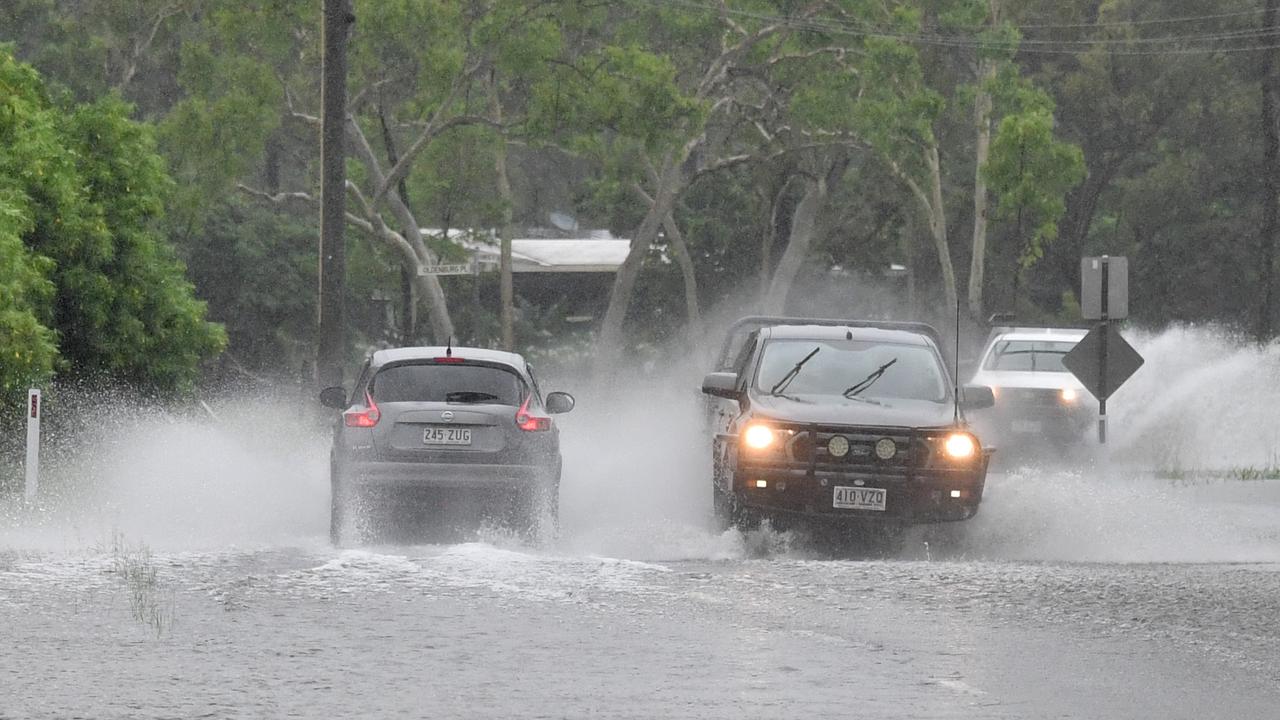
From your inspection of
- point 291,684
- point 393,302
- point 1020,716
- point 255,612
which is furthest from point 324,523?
point 393,302

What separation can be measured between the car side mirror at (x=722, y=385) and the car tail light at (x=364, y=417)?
8.93 feet

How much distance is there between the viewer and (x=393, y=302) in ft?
204

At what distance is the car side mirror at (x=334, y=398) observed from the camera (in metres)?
17.5

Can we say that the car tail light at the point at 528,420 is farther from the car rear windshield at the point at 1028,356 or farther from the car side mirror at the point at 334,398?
the car rear windshield at the point at 1028,356

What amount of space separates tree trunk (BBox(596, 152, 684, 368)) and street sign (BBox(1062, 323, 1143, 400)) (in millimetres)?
21258

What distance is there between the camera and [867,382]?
1802 centimetres

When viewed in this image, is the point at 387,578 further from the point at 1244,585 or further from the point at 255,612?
the point at 1244,585

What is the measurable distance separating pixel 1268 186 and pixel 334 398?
36.0 meters

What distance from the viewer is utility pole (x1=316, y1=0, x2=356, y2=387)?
24125 millimetres

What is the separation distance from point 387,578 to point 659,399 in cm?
2467

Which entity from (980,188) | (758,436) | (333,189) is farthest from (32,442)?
(980,188)

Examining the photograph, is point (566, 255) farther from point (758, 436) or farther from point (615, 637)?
point (615, 637)

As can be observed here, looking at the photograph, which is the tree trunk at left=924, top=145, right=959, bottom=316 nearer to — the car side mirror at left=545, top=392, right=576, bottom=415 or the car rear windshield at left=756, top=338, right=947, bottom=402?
the car rear windshield at left=756, top=338, right=947, bottom=402

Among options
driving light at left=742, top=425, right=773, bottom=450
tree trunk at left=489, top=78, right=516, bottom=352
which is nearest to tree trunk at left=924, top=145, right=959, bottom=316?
tree trunk at left=489, top=78, right=516, bottom=352
